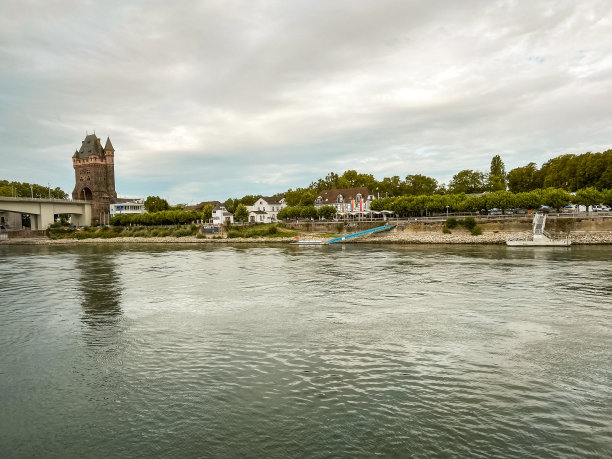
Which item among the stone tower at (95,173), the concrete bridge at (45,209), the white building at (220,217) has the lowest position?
the white building at (220,217)

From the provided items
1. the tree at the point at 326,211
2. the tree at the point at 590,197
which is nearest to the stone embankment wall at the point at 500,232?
the tree at the point at 590,197

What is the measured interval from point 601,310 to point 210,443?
79.5ft

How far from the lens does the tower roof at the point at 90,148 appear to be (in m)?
142

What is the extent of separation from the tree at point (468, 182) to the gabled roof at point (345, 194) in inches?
1110

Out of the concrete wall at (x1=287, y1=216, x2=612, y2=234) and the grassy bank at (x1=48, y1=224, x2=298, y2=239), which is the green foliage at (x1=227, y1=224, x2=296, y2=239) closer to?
the grassy bank at (x1=48, y1=224, x2=298, y2=239)

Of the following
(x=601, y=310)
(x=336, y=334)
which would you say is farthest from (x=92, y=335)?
(x=601, y=310)

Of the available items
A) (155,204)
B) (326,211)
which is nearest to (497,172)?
(326,211)

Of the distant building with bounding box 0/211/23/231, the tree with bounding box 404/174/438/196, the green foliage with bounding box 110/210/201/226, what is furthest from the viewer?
the tree with bounding box 404/174/438/196

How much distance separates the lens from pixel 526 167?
119562 millimetres

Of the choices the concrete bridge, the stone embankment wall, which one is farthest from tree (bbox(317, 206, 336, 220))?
the concrete bridge

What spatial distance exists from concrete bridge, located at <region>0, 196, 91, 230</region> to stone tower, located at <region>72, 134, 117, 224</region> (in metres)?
8.98

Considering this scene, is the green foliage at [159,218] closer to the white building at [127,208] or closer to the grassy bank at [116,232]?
the grassy bank at [116,232]

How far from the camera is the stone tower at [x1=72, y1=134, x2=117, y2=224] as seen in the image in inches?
5497

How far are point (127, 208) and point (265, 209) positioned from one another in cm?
5192
